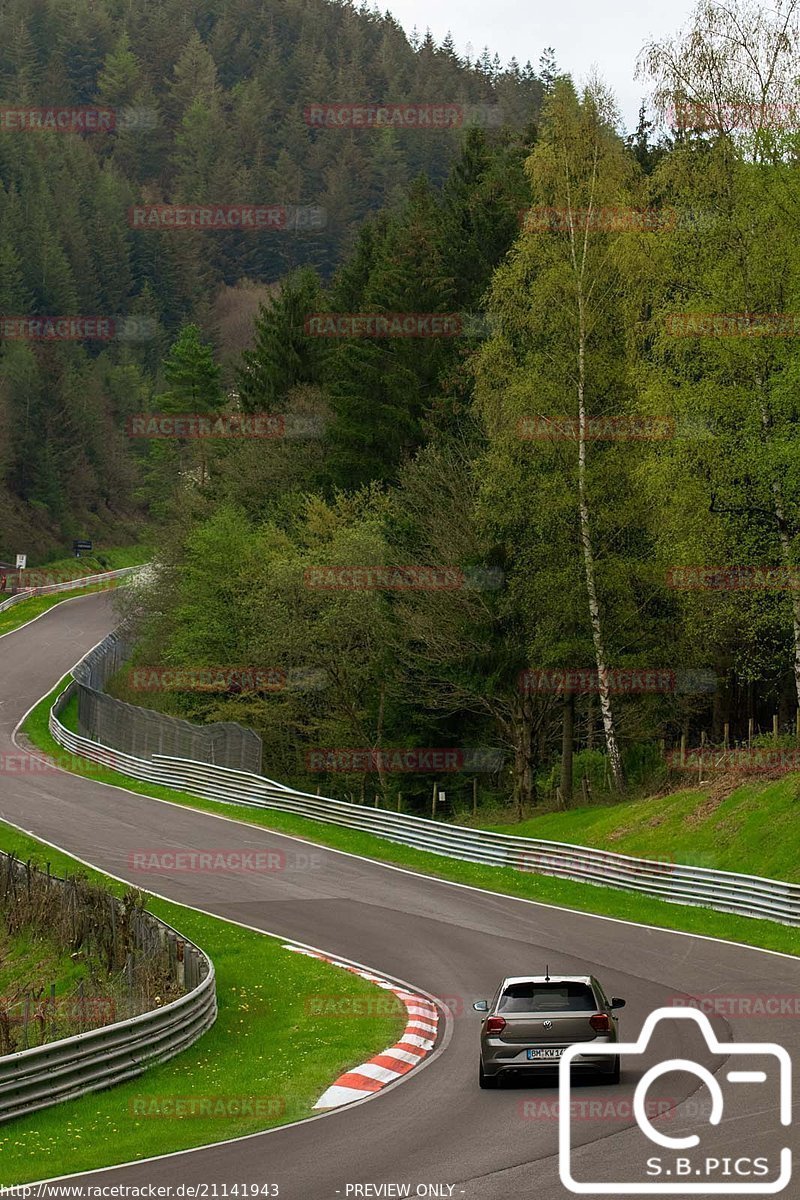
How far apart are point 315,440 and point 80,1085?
59117 mm

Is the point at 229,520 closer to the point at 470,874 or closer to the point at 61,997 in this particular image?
the point at 470,874

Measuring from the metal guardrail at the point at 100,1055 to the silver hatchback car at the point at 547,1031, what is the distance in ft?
15.3

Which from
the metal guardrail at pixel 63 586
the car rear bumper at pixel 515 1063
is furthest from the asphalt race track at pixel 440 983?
the metal guardrail at pixel 63 586

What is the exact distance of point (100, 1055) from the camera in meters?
18.5

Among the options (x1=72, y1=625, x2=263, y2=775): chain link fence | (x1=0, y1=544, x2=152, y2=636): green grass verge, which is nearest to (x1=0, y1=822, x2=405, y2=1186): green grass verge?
(x1=72, y1=625, x2=263, y2=775): chain link fence

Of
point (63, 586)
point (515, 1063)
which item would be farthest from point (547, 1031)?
point (63, 586)

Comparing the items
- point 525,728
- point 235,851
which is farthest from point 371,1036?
point 525,728

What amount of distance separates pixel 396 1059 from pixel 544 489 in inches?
945

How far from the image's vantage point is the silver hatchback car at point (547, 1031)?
16859mm

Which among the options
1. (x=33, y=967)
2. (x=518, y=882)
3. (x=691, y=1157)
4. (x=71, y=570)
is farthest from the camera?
(x=71, y=570)

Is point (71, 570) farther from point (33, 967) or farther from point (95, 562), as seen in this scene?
point (33, 967)

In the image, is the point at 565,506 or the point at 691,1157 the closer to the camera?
the point at 691,1157

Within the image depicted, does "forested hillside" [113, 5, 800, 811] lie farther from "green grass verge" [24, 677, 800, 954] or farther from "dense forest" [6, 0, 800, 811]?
"green grass verge" [24, 677, 800, 954]

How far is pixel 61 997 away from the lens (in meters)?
30.0
